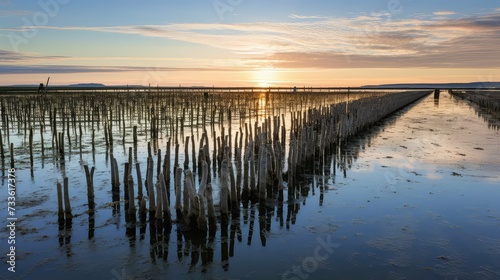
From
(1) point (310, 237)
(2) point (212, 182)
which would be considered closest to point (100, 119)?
(2) point (212, 182)

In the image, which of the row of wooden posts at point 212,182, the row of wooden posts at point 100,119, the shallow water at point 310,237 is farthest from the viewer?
the row of wooden posts at point 100,119

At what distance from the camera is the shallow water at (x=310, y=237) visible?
739cm

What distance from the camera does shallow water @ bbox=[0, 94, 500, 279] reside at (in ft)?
24.3

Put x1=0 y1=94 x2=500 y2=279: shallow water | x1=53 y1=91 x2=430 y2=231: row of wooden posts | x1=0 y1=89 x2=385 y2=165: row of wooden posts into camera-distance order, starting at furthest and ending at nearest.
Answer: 1. x1=0 y1=89 x2=385 y2=165: row of wooden posts
2. x1=53 y1=91 x2=430 y2=231: row of wooden posts
3. x1=0 y1=94 x2=500 y2=279: shallow water

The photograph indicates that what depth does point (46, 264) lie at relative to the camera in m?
7.40

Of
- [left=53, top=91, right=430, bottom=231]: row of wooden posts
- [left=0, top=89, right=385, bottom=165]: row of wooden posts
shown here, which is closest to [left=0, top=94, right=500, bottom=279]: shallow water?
[left=53, top=91, right=430, bottom=231]: row of wooden posts

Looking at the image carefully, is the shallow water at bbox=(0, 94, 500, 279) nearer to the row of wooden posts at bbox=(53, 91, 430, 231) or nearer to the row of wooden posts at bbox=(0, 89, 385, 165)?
the row of wooden posts at bbox=(53, 91, 430, 231)

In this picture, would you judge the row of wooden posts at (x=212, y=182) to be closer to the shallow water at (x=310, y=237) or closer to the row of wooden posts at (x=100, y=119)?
the shallow water at (x=310, y=237)

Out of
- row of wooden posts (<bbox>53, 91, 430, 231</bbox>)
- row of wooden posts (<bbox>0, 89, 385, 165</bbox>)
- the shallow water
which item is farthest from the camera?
row of wooden posts (<bbox>0, 89, 385, 165</bbox>)

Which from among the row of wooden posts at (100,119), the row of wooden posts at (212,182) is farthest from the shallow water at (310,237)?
the row of wooden posts at (100,119)

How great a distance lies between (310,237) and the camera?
9.03 meters

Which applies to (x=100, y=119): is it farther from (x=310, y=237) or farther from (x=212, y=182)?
(x=310, y=237)

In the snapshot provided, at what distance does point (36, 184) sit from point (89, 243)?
19.1ft

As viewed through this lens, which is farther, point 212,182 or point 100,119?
point 100,119
